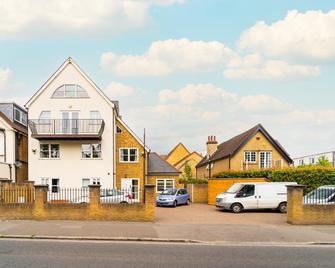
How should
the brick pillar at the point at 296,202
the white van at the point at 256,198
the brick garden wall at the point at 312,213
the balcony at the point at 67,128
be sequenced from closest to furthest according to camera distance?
the brick pillar at the point at 296,202 < the brick garden wall at the point at 312,213 < the white van at the point at 256,198 < the balcony at the point at 67,128

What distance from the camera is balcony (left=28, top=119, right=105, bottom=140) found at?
32.2 metres

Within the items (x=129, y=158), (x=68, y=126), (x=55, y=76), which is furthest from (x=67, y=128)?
(x=129, y=158)

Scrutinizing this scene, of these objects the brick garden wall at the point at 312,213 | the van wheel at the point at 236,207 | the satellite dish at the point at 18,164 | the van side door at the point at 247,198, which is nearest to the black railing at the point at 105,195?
the van wheel at the point at 236,207

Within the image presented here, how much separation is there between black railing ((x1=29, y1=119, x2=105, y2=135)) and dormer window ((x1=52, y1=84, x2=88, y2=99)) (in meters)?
2.11

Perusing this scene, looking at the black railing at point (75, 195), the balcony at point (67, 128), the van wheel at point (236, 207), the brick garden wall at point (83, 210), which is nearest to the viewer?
the brick garden wall at point (83, 210)

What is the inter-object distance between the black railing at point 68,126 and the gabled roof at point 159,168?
7.26 metres

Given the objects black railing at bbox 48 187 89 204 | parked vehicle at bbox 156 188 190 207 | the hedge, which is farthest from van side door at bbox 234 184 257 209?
black railing at bbox 48 187 89 204

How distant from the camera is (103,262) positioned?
952 centimetres

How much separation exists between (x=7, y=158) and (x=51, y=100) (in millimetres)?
5899

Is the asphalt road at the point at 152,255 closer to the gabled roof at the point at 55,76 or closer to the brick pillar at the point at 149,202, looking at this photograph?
the brick pillar at the point at 149,202

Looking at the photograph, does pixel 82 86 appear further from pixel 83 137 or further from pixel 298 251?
pixel 298 251

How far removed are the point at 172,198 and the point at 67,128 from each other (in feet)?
34.3

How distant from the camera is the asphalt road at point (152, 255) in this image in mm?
9484

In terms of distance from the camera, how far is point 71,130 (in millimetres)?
32531
